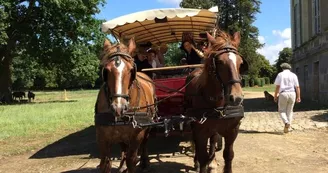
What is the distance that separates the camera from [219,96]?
5414mm

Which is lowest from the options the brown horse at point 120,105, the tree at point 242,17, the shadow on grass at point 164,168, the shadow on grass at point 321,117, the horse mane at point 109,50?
the shadow on grass at point 164,168

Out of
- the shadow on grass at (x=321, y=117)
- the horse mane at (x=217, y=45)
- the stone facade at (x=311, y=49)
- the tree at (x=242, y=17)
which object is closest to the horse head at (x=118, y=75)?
the horse mane at (x=217, y=45)

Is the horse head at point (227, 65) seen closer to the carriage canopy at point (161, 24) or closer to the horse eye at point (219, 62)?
the horse eye at point (219, 62)

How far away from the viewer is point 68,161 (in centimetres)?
870

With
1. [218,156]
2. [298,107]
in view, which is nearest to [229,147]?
[218,156]

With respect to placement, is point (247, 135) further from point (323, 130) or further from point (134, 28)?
point (134, 28)

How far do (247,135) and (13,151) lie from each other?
6.67 meters

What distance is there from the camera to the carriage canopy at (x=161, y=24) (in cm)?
778

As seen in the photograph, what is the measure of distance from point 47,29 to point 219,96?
29.0m

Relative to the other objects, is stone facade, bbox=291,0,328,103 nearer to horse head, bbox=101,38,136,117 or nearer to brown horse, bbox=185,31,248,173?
brown horse, bbox=185,31,248,173

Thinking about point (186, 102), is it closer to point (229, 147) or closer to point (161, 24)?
point (229, 147)

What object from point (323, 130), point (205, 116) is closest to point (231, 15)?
point (323, 130)

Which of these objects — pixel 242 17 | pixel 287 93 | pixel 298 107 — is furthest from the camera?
pixel 242 17

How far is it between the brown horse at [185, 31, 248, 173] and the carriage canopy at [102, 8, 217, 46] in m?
2.18
